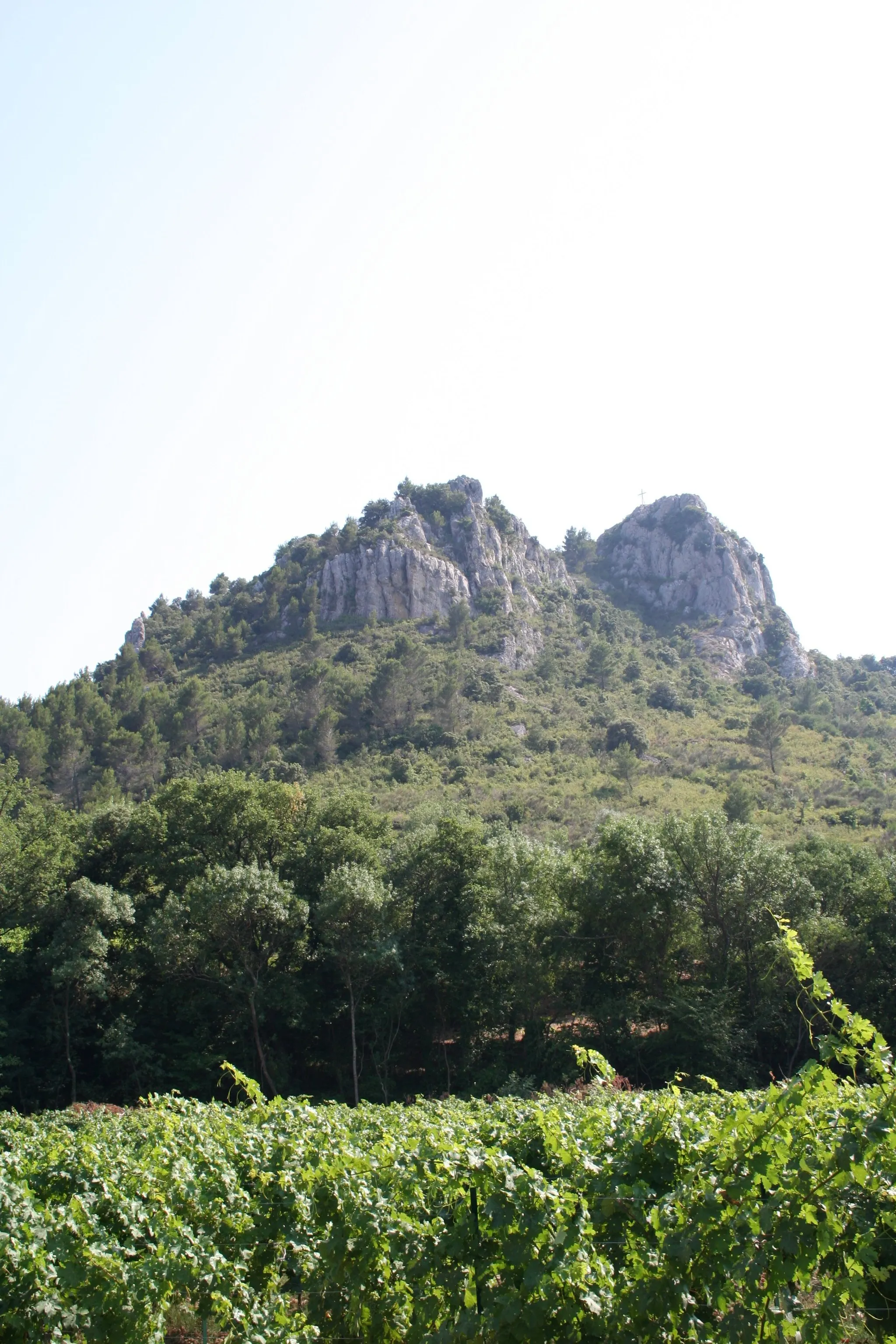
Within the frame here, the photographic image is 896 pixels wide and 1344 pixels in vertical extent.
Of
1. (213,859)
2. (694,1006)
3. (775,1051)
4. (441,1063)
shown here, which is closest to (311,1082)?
(441,1063)

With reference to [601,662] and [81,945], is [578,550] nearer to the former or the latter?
Answer: [601,662]

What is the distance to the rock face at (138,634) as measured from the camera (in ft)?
296

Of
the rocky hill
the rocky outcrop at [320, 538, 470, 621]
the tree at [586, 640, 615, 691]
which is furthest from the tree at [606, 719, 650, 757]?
the rocky outcrop at [320, 538, 470, 621]

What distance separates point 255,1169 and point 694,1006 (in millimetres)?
16963

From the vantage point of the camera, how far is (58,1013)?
22766 mm

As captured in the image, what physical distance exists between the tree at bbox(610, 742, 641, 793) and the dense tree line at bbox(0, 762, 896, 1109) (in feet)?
102

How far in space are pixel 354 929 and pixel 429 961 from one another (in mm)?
2394

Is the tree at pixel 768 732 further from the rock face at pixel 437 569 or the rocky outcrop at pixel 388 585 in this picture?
the rocky outcrop at pixel 388 585

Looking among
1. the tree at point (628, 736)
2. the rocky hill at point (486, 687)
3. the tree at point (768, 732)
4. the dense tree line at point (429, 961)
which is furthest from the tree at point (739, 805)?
the dense tree line at point (429, 961)

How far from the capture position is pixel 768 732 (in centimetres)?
6169

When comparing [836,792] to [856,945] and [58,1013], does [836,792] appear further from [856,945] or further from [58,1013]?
[58,1013]

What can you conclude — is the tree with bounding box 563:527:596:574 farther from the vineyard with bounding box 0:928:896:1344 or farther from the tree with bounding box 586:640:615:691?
the vineyard with bounding box 0:928:896:1344

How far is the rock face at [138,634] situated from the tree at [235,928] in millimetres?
70758

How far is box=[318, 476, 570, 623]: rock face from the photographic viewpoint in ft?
293
